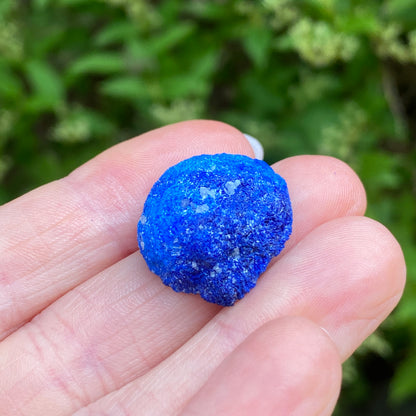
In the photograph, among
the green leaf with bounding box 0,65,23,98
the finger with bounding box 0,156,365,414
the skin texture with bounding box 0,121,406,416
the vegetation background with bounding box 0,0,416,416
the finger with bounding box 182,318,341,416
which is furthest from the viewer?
the green leaf with bounding box 0,65,23,98

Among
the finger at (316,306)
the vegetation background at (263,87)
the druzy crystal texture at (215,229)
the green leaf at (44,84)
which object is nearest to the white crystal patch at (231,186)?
the druzy crystal texture at (215,229)

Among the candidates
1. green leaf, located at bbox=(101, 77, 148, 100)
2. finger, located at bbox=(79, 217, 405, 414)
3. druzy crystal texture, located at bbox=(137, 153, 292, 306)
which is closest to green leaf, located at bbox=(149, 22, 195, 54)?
green leaf, located at bbox=(101, 77, 148, 100)

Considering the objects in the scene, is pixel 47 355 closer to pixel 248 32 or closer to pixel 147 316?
pixel 147 316

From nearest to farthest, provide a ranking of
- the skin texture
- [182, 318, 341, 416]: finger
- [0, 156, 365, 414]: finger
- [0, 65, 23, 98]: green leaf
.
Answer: [182, 318, 341, 416]: finger < the skin texture < [0, 156, 365, 414]: finger < [0, 65, 23, 98]: green leaf

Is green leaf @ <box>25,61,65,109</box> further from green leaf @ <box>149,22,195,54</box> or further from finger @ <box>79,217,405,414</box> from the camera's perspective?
finger @ <box>79,217,405,414</box>

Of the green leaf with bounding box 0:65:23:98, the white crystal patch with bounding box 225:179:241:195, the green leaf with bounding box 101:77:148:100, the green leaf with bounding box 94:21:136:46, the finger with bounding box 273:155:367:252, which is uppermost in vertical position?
the green leaf with bounding box 94:21:136:46

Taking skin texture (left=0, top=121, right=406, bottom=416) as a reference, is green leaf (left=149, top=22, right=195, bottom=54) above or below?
above
